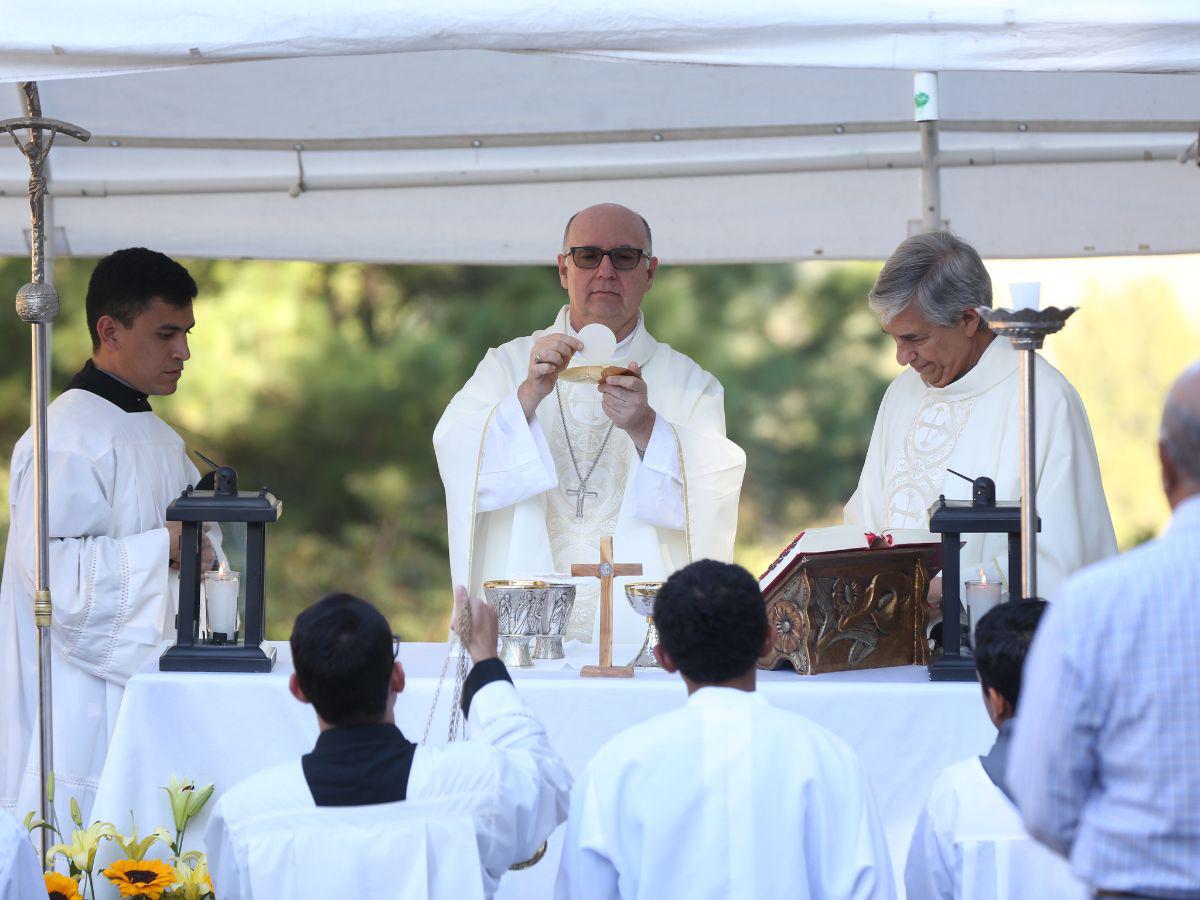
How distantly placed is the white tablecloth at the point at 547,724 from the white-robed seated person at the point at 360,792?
2.83ft

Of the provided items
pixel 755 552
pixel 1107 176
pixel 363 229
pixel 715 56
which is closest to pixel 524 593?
pixel 715 56

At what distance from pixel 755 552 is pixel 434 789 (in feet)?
37.6

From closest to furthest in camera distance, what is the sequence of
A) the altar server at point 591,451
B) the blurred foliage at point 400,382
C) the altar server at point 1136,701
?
the altar server at point 1136,701, the altar server at point 591,451, the blurred foliage at point 400,382

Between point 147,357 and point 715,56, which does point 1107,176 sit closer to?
point 715,56

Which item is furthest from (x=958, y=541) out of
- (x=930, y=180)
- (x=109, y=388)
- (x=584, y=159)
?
(x=584, y=159)

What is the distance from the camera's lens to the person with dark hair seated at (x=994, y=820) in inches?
112

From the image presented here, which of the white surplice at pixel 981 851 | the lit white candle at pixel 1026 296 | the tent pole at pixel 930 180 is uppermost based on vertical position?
the tent pole at pixel 930 180

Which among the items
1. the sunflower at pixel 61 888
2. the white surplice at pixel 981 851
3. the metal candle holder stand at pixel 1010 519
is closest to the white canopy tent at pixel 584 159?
the metal candle holder stand at pixel 1010 519

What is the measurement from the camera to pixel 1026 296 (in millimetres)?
3469

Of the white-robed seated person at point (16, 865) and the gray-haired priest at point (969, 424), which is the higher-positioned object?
the gray-haired priest at point (969, 424)

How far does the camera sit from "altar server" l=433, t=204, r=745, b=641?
4.70m

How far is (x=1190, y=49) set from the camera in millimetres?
3418

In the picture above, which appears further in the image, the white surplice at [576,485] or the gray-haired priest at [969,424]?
the white surplice at [576,485]

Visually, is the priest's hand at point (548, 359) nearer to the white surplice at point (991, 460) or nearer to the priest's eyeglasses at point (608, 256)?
the priest's eyeglasses at point (608, 256)
